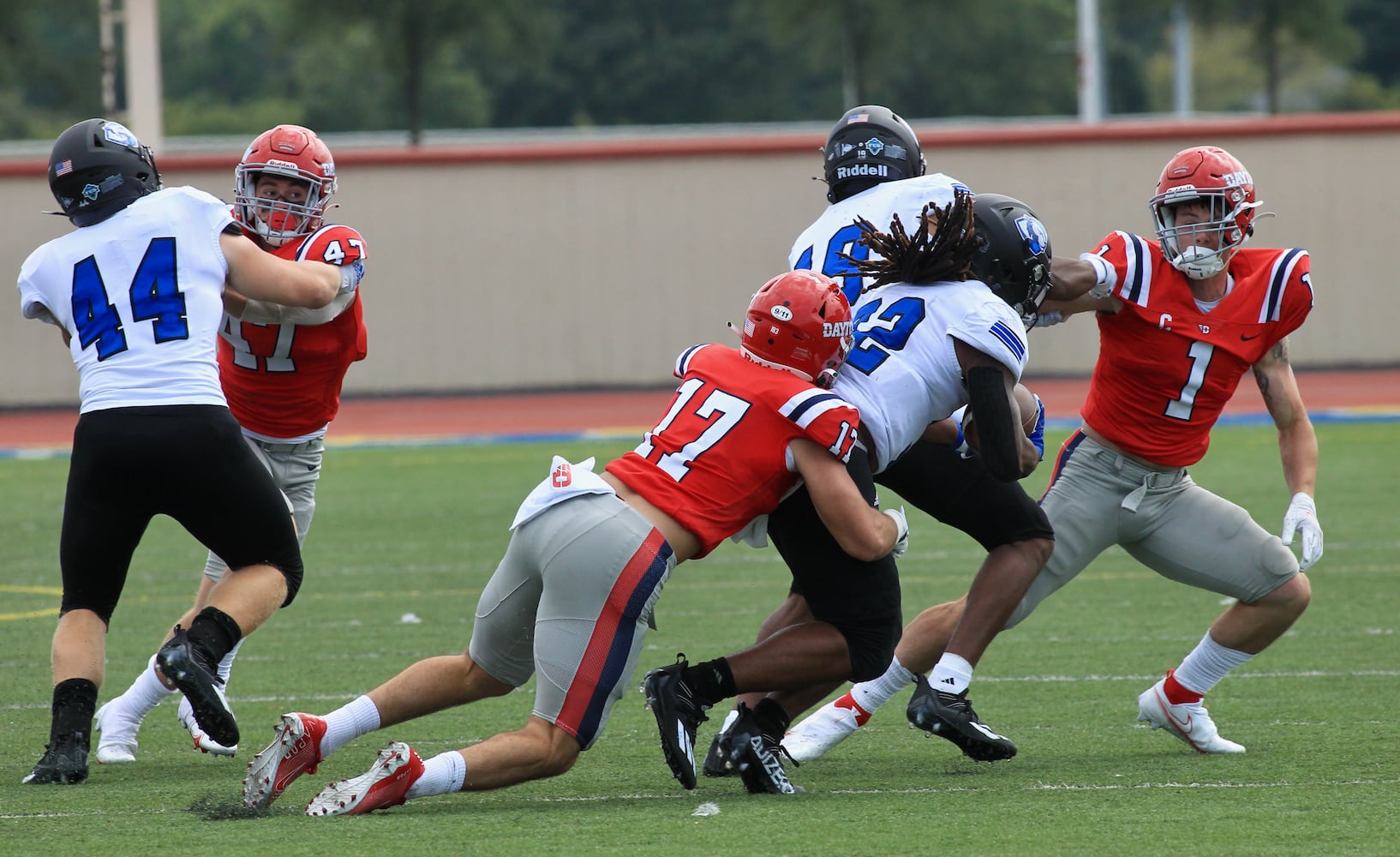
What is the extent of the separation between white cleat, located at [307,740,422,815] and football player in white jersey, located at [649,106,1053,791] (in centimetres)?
74

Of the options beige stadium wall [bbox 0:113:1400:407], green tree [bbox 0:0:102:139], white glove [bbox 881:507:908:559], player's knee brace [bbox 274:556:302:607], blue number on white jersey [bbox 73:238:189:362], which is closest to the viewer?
white glove [bbox 881:507:908:559]

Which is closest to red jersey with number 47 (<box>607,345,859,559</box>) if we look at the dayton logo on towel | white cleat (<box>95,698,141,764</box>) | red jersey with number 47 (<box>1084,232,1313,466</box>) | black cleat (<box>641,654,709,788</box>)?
the dayton logo on towel

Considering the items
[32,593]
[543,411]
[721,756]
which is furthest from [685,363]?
[543,411]

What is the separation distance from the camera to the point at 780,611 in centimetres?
456

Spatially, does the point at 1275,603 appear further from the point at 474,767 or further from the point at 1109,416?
the point at 474,767

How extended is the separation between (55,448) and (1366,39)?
34025 millimetres

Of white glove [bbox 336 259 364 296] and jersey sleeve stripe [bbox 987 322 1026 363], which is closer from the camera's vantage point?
jersey sleeve stripe [bbox 987 322 1026 363]

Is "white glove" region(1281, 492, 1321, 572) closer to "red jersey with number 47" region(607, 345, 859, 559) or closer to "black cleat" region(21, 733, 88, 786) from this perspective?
"red jersey with number 47" region(607, 345, 859, 559)

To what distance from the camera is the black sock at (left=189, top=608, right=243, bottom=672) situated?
4051 mm

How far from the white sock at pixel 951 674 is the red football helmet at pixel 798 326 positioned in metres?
0.94

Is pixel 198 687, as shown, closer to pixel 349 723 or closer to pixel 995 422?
pixel 349 723

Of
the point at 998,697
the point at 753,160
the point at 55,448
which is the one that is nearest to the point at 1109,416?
the point at 998,697

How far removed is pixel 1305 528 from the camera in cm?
473

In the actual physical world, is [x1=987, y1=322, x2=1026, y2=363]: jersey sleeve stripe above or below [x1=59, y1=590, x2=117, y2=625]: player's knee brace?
above
